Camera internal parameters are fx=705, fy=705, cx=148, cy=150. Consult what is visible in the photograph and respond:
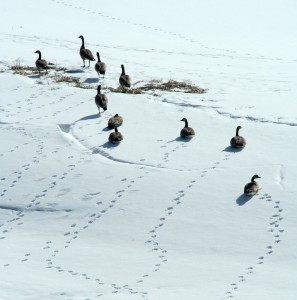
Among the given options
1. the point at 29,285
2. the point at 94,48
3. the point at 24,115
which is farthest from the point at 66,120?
the point at 94,48

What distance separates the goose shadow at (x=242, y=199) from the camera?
19594 millimetres

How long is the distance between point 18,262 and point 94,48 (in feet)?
75.8

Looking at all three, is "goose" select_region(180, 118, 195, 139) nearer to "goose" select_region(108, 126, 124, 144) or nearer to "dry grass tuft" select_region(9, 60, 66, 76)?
"goose" select_region(108, 126, 124, 144)

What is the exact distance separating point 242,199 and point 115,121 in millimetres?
6852

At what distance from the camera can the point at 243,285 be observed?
15945 mm

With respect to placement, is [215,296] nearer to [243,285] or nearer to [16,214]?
[243,285]

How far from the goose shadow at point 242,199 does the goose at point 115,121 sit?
664 cm

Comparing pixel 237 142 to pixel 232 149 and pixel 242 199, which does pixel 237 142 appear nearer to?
pixel 232 149

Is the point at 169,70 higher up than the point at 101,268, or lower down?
higher up

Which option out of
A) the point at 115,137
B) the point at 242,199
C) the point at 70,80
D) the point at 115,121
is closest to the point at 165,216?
the point at 242,199

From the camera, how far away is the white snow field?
54.1 ft

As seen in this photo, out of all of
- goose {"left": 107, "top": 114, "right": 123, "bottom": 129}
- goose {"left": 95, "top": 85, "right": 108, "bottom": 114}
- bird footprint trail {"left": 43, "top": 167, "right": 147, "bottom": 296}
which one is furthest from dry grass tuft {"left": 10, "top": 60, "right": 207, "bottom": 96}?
bird footprint trail {"left": 43, "top": 167, "right": 147, "bottom": 296}

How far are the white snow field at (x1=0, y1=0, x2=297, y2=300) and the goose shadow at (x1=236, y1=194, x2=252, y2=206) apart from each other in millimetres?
57

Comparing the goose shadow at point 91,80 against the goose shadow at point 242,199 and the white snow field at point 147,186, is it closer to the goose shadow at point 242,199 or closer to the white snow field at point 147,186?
the white snow field at point 147,186
